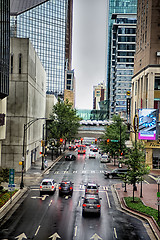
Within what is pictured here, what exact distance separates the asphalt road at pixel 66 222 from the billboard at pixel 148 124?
22.3m

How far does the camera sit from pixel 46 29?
176m

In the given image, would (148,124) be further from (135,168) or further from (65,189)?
(65,189)

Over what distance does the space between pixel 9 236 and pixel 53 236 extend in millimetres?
2933

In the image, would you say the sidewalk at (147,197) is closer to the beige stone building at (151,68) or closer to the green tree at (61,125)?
the beige stone building at (151,68)

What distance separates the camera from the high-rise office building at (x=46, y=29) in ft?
553

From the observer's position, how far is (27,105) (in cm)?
4891

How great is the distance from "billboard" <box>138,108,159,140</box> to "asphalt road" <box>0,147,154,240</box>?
2232cm

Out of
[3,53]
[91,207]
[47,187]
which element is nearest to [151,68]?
[3,53]

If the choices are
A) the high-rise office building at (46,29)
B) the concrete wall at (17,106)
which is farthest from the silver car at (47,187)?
the high-rise office building at (46,29)

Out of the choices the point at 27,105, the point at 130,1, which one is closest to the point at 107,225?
the point at 27,105

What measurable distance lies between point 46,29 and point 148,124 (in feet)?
449

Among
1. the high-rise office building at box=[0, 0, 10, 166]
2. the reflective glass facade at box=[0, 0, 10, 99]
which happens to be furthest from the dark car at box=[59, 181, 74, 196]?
the reflective glass facade at box=[0, 0, 10, 99]

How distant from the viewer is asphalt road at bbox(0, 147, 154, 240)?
806 inches

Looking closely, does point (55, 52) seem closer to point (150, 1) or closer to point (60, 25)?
point (60, 25)
